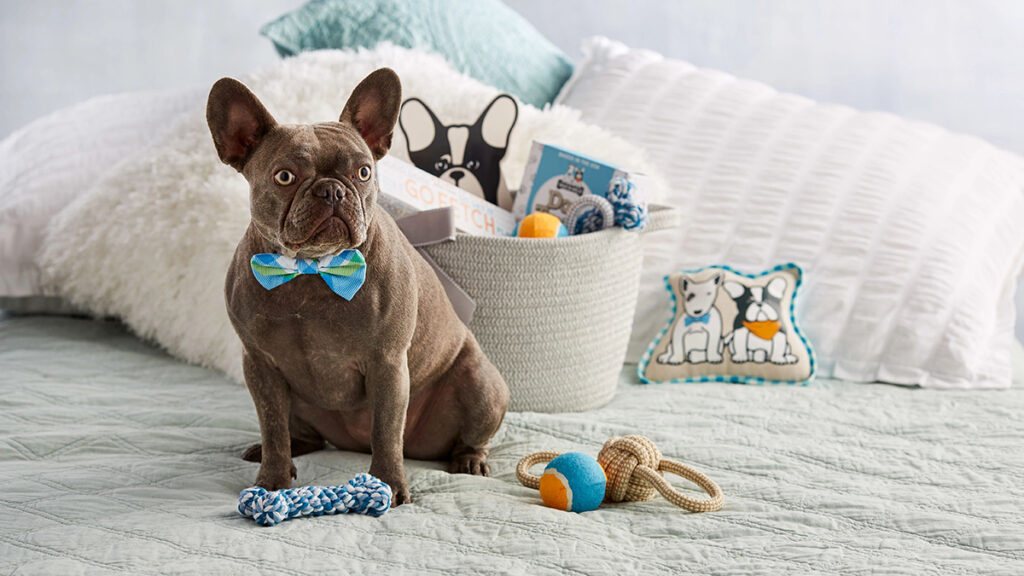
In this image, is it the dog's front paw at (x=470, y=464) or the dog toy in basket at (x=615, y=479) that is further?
the dog's front paw at (x=470, y=464)

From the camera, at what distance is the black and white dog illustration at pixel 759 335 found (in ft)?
5.21

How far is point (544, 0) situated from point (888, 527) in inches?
79.2

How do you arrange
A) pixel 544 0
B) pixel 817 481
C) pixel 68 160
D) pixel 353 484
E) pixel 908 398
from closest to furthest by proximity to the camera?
pixel 353 484 < pixel 817 481 < pixel 908 398 < pixel 68 160 < pixel 544 0

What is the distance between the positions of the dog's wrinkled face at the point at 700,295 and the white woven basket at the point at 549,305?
20cm

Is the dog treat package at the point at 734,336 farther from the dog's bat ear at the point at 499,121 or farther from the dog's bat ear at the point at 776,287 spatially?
the dog's bat ear at the point at 499,121

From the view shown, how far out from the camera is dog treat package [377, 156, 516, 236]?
1.29 meters

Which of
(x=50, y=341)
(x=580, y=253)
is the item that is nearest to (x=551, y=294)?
(x=580, y=253)

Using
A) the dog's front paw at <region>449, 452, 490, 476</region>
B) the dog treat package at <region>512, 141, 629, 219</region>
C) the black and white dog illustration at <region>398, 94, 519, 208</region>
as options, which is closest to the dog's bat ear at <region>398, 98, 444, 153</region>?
the black and white dog illustration at <region>398, 94, 519, 208</region>

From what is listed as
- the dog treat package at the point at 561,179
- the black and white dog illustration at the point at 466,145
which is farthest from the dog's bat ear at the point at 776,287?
the black and white dog illustration at the point at 466,145

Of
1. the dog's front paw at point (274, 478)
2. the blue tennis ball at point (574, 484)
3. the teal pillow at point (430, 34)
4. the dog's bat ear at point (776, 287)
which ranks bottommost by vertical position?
the dog's front paw at point (274, 478)

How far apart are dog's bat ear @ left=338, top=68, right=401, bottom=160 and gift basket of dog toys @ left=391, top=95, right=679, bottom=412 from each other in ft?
1.06

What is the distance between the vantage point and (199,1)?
2.67m

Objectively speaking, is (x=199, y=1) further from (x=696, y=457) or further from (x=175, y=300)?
(x=696, y=457)

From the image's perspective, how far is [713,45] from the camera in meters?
2.52
